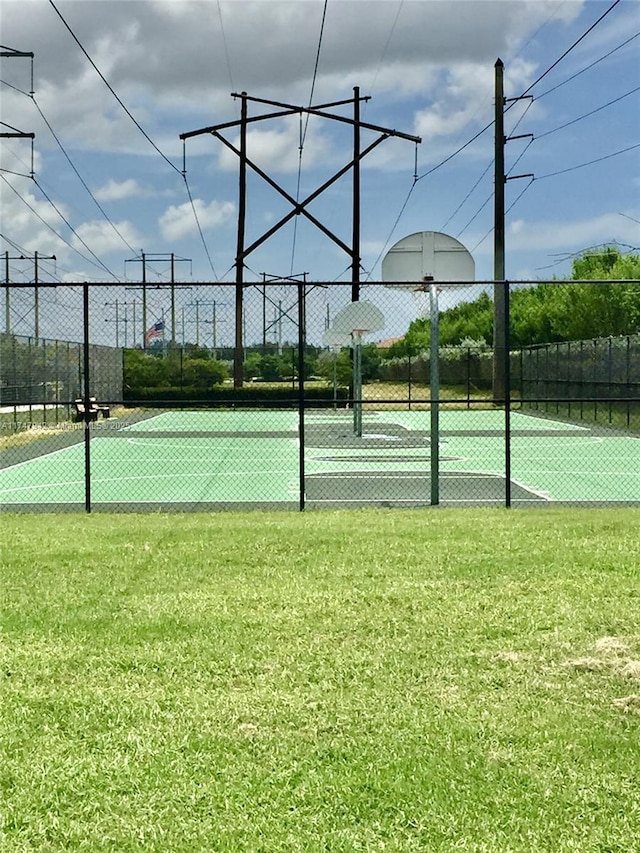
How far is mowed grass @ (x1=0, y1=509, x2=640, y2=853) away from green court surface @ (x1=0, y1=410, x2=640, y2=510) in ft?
17.0

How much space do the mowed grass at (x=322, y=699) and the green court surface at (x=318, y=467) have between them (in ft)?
17.0

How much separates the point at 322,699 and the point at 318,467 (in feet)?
44.6

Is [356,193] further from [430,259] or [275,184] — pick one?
[430,259]

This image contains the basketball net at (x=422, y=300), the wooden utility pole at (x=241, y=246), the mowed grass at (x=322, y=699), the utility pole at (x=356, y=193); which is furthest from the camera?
the utility pole at (x=356, y=193)

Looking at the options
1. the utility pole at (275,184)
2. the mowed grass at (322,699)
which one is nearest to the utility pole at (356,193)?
the utility pole at (275,184)

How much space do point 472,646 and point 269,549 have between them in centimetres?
337

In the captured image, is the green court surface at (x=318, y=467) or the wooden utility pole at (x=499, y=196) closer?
the green court surface at (x=318, y=467)

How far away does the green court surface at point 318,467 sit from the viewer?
574 inches

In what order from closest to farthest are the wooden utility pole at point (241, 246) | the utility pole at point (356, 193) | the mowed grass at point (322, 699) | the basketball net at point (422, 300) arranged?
the mowed grass at point (322, 699), the basketball net at point (422, 300), the wooden utility pole at point (241, 246), the utility pole at point (356, 193)

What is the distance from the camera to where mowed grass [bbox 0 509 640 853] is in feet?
13.0

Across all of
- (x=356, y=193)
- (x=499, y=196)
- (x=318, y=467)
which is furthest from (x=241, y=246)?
(x=318, y=467)

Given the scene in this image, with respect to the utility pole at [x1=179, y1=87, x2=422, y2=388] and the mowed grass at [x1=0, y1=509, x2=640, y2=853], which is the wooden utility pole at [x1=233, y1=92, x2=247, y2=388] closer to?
the utility pole at [x1=179, y1=87, x2=422, y2=388]

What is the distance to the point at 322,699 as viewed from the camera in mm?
5273

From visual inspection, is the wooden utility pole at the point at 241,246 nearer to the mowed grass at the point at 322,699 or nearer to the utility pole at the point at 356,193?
the utility pole at the point at 356,193
